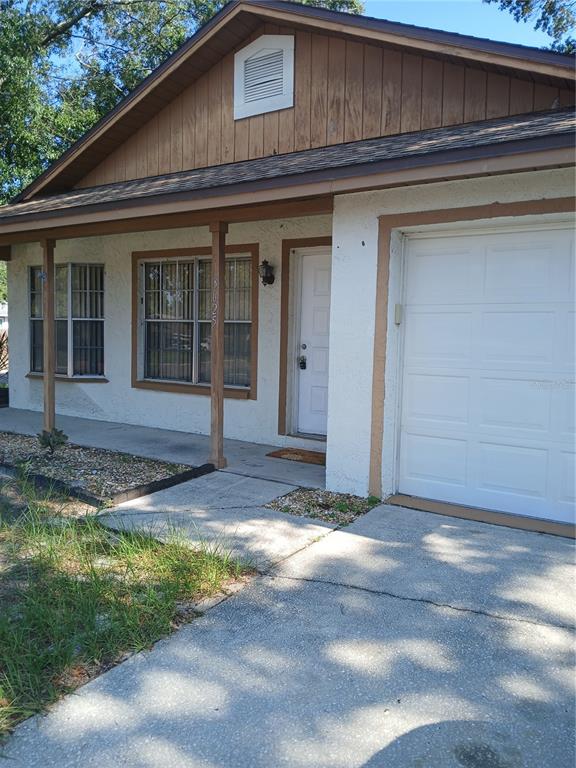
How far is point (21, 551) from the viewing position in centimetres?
425

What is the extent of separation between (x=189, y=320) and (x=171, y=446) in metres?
1.87

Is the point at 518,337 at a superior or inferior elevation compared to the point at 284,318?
inferior

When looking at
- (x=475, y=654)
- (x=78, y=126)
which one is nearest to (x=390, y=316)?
(x=475, y=654)

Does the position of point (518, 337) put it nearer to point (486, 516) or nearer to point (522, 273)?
point (522, 273)

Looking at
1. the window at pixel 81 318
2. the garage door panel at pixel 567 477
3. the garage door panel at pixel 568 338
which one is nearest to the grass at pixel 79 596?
the garage door panel at pixel 567 477

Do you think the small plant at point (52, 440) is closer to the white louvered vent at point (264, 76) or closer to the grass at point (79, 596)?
the grass at point (79, 596)

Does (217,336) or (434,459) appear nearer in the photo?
(434,459)

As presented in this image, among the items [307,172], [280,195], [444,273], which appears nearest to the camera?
[307,172]

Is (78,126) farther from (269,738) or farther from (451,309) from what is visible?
(269,738)

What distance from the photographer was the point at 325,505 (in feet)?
17.7

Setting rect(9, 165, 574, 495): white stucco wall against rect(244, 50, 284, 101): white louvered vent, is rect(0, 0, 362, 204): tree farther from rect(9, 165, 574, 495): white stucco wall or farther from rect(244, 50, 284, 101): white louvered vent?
rect(244, 50, 284, 101): white louvered vent

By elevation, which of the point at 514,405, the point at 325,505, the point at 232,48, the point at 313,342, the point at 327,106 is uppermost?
the point at 232,48

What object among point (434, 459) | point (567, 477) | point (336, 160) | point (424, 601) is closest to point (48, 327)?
point (336, 160)

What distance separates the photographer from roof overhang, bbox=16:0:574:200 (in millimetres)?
5453
